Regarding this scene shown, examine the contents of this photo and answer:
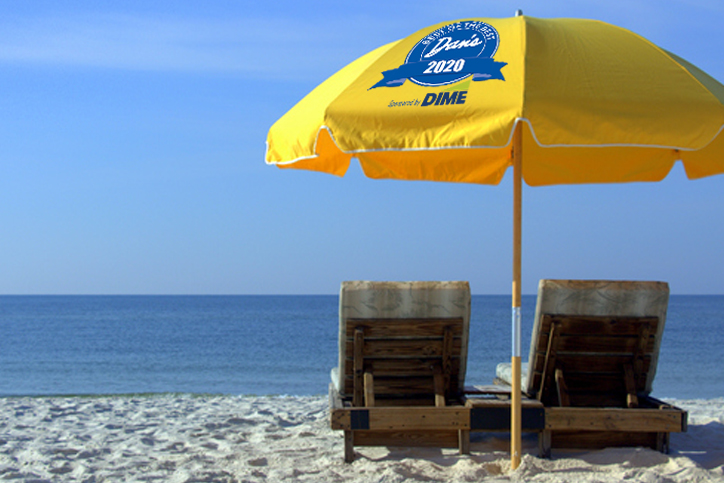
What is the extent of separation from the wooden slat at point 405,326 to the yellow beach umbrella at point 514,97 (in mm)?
536

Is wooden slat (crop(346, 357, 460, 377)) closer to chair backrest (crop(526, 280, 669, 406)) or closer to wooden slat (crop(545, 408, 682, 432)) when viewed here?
chair backrest (crop(526, 280, 669, 406))

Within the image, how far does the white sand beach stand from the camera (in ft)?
12.6

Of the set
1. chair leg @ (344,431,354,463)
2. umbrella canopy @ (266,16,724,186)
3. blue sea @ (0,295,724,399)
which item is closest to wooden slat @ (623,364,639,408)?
umbrella canopy @ (266,16,724,186)

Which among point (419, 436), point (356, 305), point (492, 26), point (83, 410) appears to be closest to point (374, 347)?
point (356, 305)

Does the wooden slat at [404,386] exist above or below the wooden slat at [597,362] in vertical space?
below

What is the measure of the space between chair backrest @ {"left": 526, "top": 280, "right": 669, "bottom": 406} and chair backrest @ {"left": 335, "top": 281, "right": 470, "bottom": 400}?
1.55 ft

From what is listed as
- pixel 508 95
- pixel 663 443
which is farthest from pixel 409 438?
pixel 508 95

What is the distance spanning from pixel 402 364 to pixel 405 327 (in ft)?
0.90

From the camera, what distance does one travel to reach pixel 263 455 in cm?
442

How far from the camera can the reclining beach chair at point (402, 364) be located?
4.11m

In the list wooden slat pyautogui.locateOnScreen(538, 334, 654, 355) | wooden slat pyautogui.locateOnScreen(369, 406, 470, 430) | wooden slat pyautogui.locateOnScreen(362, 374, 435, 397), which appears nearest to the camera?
wooden slat pyautogui.locateOnScreen(369, 406, 470, 430)

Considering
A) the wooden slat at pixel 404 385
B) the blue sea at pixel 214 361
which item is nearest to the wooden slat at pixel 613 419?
the wooden slat at pixel 404 385

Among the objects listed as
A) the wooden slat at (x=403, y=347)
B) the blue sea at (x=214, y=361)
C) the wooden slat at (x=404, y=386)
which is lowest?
the blue sea at (x=214, y=361)

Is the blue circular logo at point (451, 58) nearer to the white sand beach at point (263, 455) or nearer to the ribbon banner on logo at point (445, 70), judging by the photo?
the ribbon banner on logo at point (445, 70)
